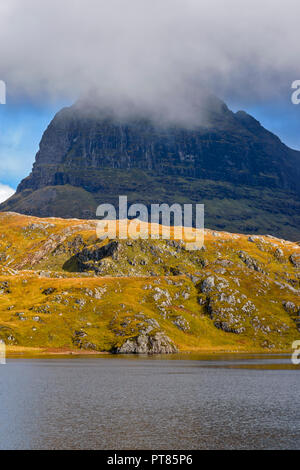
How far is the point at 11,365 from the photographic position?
165 metres

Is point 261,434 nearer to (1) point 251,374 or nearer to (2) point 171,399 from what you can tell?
(2) point 171,399

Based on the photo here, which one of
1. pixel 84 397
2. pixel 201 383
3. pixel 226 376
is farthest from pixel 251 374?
pixel 84 397

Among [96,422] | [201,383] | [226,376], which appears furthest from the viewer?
[226,376]

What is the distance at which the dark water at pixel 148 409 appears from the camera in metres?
64.3

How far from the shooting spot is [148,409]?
87500 mm

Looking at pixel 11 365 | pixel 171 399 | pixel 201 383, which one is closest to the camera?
pixel 171 399

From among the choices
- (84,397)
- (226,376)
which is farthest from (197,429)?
(226,376)

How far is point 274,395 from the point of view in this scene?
103500 millimetres

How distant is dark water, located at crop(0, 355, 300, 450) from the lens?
6431 centimetres
